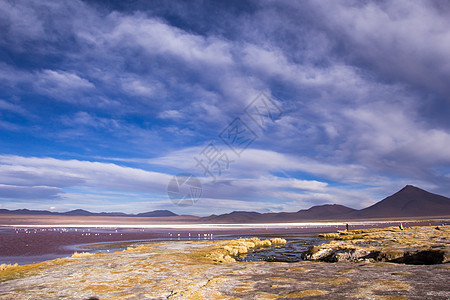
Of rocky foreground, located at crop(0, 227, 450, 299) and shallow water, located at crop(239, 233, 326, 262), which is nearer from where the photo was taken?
rocky foreground, located at crop(0, 227, 450, 299)

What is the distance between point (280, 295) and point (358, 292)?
2714 millimetres

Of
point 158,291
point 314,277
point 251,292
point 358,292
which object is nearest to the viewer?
point 358,292

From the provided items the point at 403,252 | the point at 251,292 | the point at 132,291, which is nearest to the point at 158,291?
the point at 132,291

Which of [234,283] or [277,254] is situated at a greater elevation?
[234,283]

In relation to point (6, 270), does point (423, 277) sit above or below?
above

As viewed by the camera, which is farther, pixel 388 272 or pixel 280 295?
pixel 388 272

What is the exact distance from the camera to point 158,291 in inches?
493

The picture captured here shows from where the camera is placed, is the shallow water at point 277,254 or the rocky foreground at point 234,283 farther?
the shallow water at point 277,254

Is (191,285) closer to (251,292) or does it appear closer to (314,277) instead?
(251,292)

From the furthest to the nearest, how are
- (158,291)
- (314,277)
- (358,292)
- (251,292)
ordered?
(314,277) < (158,291) < (251,292) < (358,292)

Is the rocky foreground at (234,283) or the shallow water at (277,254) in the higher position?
the rocky foreground at (234,283)

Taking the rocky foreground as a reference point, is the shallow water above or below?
below

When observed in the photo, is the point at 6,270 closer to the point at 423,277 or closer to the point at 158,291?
the point at 158,291

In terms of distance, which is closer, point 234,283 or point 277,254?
point 234,283
